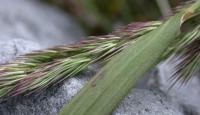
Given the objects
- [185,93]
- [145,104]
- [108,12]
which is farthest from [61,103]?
[108,12]

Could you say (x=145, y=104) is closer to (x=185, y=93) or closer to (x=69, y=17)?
(x=185, y=93)

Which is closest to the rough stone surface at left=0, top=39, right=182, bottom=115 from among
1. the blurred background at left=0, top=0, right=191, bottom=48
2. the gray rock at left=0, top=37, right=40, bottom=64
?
the gray rock at left=0, top=37, right=40, bottom=64

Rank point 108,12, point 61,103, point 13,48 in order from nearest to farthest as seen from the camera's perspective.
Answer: point 61,103
point 13,48
point 108,12

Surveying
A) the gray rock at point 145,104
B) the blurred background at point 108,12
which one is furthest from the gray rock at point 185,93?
the blurred background at point 108,12

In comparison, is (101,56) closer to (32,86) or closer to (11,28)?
(32,86)

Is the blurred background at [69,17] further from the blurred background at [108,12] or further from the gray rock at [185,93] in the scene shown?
the gray rock at [185,93]

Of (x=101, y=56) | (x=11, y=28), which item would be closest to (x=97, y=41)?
(x=101, y=56)
